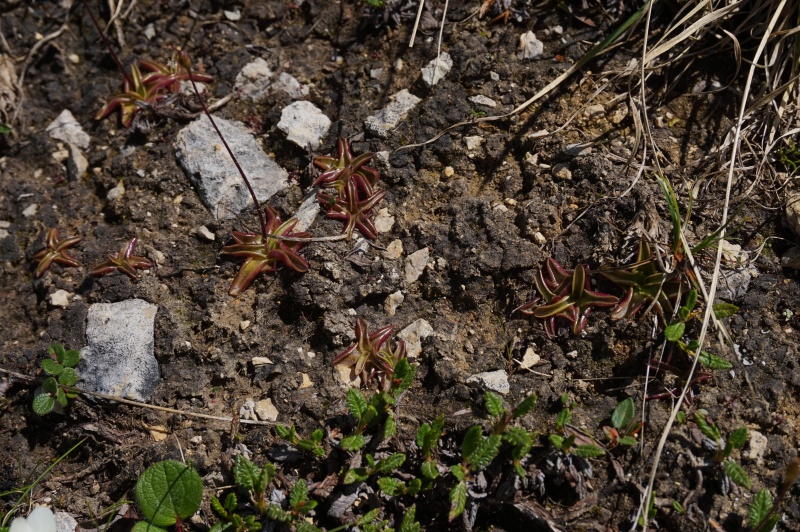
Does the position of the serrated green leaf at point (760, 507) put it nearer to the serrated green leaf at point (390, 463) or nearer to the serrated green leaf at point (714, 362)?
the serrated green leaf at point (714, 362)

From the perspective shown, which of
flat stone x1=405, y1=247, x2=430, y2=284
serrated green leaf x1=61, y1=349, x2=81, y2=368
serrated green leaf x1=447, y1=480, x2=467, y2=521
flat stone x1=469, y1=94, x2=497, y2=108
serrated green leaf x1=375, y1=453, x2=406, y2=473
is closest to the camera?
serrated green leaf x1=447, y1=480, x2=467, y2=521

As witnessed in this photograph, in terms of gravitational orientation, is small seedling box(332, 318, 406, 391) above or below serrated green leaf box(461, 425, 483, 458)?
below

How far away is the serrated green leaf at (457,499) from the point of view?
2.79m

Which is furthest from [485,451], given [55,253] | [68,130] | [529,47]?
[68,130]

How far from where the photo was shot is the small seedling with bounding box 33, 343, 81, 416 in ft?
10.8

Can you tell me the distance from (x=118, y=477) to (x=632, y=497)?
8.57 ft

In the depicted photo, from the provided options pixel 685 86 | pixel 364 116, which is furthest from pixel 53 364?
pixel 685 86

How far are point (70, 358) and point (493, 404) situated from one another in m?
2.34

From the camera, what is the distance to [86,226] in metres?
3.93

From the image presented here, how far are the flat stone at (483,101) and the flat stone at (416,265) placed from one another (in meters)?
1.01

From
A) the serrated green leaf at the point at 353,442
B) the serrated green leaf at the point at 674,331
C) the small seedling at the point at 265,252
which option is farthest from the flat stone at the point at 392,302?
the serrated green leaf at the point at 674,331

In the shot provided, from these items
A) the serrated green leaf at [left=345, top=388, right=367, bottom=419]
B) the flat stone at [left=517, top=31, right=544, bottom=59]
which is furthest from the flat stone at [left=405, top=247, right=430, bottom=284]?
the flat stone at [left=517, top=31, right=544, bottom=59]

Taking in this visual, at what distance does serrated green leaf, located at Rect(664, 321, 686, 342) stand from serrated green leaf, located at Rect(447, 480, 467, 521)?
122 centimetres

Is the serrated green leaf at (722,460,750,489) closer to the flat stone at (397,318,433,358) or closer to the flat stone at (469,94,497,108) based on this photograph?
the flat stone at (397,318,433,358)
